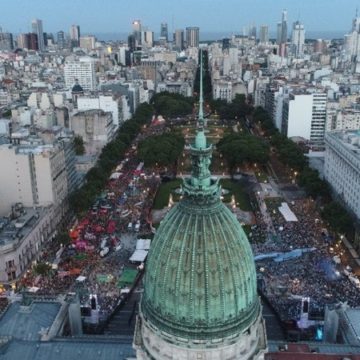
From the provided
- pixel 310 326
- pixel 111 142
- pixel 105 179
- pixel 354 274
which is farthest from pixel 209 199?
pixel 111 142

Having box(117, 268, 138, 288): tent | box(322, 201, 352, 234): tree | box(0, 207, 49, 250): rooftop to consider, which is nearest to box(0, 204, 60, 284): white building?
box(0, 207, 49, 250): rooftop

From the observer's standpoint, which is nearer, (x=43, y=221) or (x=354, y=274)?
(x=354, y=274)

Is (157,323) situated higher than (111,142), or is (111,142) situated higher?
(157,323)

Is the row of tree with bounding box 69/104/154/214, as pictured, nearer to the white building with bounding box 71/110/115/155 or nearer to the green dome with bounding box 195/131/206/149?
the white building with bounding box 71/110/115/155

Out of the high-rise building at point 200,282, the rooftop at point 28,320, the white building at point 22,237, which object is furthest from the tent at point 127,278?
the high-rise building at point 200,282

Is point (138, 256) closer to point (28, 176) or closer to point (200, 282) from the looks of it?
point (28, 176)

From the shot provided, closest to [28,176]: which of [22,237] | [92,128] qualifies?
[22,237]

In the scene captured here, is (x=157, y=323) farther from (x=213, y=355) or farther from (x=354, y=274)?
(x=354, y=274)

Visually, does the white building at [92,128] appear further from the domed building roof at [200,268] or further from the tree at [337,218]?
the domed building roof at [200,268]
